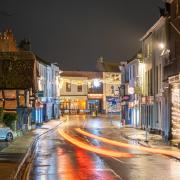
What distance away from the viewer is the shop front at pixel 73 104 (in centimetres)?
13238

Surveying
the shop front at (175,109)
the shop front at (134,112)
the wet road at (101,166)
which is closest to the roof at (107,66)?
the shop front at (134,112)

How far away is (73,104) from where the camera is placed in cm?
13462

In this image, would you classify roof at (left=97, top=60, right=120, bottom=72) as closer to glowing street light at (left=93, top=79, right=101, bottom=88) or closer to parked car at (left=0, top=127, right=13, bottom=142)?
glowing street light at (left=93, top=79, right=101, bottom=88)

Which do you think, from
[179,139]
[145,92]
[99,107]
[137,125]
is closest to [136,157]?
[179,139]

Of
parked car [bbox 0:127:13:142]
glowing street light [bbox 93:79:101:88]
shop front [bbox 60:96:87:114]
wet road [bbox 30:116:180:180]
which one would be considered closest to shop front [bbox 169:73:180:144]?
wet road [bbox 30:116:180:180]

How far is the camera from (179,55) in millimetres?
37969

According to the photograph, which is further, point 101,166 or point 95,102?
point 95,102

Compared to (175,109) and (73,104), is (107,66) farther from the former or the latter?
(175,109)

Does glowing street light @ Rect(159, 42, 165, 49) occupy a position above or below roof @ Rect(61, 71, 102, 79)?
below

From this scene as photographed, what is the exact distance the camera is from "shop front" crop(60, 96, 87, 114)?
132 meters

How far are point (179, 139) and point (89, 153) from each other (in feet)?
30.9

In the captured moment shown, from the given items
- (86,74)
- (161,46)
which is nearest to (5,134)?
(161,46)

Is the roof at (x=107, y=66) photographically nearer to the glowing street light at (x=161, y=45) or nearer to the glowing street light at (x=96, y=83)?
the glowing street light at (x=96, y=83)

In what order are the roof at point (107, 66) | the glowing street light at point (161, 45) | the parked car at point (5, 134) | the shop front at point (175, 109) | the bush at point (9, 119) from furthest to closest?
the roof at point (107, 66), the glowing street light at point (161, 45), the bush at point (9, 119), the parked car at point (5, 134), the shop front at point (175, 109)
